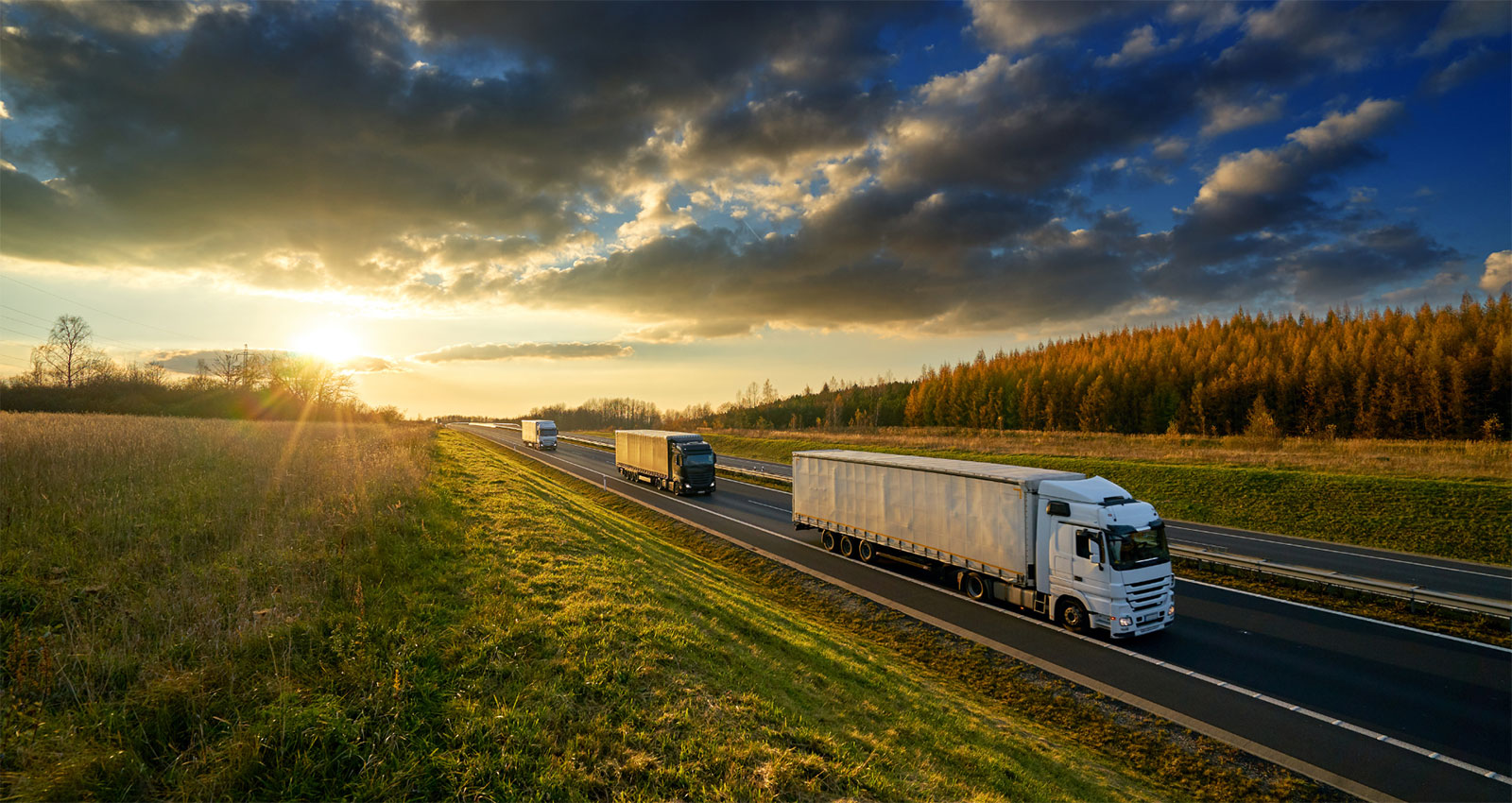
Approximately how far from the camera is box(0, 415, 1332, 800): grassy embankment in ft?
16.9

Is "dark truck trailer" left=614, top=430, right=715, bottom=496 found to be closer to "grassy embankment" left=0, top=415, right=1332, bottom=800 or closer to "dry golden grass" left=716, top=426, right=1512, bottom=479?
"grassy embankment" left=0, top=415, right=1332, bottom=800

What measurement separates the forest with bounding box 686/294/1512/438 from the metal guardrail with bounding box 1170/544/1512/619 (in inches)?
1526

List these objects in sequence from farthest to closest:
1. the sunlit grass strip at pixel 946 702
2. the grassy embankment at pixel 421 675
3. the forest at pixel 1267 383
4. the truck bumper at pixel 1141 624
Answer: the forest at pixel 1267 383, the truck bumper at pixel 1141 624, the sunlit grass strip at pixel 946 702, the grassy embankment at pixel 421 675

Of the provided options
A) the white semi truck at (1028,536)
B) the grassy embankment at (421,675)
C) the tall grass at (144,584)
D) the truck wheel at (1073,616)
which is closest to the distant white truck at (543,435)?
the tall grass at (144,584)

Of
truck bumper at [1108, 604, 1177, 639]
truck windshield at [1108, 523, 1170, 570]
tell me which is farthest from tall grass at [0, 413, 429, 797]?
truck bumper at [1108, 604, 1177, 639]

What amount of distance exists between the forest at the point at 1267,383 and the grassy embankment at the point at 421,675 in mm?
54038

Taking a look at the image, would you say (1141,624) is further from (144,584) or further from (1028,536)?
(144,584)

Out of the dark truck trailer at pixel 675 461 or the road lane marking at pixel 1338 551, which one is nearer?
the road lane marking at pixel 1338 551

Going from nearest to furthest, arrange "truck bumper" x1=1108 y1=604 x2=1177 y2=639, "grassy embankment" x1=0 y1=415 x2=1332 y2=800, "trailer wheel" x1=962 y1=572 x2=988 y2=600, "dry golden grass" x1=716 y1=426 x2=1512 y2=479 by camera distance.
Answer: "grassy embankment" x1=0 y1=415 x2=1332 y2=800
"truck bumper" x1=1108 y1=604 x2=1177 y2=639
"trailer wheel" x1=962 y1=572 x2=988 y2=600
"dry golden grass" x1=716 y1=426 x2=1512 y2=479

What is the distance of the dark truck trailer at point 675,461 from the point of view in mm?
35281

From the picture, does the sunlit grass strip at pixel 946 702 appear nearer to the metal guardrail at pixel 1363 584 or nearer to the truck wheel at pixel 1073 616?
the truck wheel at pixel 1073 616

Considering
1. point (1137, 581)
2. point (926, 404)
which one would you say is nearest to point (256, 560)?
point (1137, 581)

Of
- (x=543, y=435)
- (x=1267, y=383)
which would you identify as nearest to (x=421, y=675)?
(x=543, y=435)

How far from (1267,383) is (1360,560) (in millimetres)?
53245
